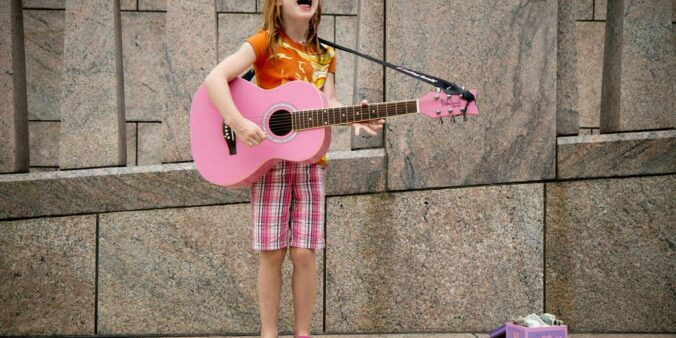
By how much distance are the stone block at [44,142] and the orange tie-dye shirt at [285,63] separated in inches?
120

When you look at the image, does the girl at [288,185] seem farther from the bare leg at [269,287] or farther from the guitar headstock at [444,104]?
the guitar headstock at [444,104]

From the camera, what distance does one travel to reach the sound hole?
3.51 metres

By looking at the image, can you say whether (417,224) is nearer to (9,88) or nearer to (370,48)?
(370,48)

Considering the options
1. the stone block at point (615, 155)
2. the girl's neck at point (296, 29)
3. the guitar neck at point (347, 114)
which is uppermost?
the girl's neck at point (296, 29)

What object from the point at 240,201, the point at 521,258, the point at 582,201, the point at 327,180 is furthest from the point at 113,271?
the point at 582,201

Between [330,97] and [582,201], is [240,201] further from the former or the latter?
[582,201]

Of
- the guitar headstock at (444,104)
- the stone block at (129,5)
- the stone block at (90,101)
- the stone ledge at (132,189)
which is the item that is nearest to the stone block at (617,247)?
the stone ledge at (132,189)

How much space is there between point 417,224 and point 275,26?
1710 millimetres

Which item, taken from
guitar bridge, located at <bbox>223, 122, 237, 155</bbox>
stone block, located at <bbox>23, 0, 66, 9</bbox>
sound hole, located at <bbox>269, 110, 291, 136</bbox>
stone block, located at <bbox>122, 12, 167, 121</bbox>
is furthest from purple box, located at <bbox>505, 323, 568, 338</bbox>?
stone block, located at <bbox>23, 0, 66, 9</bbox>

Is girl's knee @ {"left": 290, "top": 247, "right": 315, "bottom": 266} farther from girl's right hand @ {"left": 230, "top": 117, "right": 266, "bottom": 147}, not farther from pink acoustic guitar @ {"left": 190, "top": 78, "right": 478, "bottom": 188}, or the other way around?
girl's right hand @ {"left": 230, "top": 117, "right": 266, "bottom": 147}

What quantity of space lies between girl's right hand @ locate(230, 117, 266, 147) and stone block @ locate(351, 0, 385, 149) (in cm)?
143

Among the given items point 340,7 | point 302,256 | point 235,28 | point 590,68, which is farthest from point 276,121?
point 590,68

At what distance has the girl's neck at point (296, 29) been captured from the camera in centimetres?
367

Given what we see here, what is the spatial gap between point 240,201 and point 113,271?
956mm
